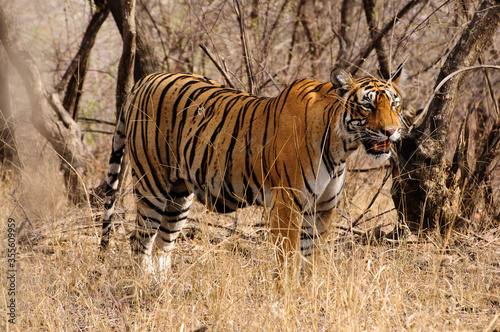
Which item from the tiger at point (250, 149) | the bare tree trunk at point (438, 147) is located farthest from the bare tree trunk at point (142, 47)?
the bare tree trunk at point (438, 147)

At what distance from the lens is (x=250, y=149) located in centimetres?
410

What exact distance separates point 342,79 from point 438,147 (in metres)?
1.49

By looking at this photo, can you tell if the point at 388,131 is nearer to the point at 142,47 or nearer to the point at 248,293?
the point at 248,293

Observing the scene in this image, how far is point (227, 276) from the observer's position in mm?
3652

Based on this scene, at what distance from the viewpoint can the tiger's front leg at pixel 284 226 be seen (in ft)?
12.3

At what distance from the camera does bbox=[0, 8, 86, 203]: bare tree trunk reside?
5.89 metres

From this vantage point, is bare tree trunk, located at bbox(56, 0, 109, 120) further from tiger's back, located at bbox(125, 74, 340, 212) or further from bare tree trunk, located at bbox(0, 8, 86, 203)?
tiger's back, located at bbox(125, 74, 340, 212)

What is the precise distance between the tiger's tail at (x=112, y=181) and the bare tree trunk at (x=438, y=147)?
2480mm

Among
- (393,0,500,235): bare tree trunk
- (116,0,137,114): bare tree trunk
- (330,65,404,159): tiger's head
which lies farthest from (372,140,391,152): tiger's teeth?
(116,0,137,114): bare tree trunk

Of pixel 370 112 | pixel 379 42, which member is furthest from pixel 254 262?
pixel 379 42

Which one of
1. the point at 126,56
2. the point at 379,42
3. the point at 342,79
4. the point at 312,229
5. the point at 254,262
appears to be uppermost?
the point at 379,42

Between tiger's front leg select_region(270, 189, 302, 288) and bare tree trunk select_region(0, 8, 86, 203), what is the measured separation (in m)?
2.83

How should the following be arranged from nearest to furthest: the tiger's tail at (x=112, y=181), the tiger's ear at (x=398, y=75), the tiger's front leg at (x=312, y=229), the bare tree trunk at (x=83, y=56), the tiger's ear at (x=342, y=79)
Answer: the tiger's ear at (x=342, y=79)
the tiger's ear at (x=398, y=75)
the tiger's front leg at (x=312, y=229)
the tiger's tail at (x=112, y=181)
the bare tree trunk at (x=83, y=56)

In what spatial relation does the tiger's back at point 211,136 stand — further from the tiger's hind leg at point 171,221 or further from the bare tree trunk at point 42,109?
the bare tree trunk at point 42,109
